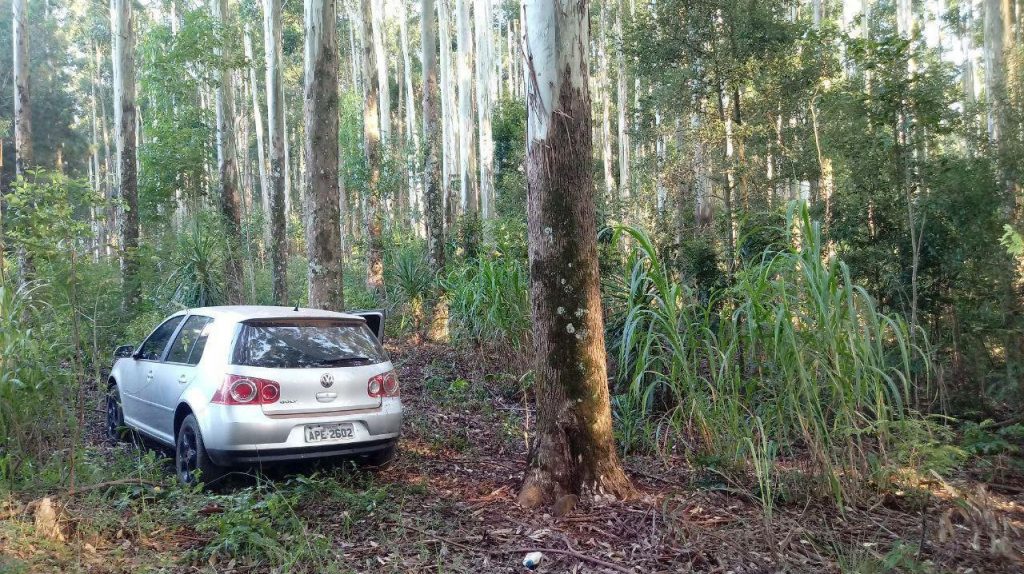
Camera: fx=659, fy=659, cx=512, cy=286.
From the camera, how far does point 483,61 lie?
849 inches

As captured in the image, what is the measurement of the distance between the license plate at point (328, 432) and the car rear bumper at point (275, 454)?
5cm

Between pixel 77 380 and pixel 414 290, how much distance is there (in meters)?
7.53

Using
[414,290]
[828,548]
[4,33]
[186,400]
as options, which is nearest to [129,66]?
[414,290]

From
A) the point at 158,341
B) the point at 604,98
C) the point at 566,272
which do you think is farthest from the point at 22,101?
the point at 604,98

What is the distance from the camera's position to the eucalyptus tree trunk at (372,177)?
45.9 ft

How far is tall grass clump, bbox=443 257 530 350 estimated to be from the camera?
768cm

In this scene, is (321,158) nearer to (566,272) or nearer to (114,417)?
(114,417)

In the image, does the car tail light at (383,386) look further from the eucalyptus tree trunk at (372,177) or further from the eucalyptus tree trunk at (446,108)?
the eucalyptus tree trunk at (446,108)

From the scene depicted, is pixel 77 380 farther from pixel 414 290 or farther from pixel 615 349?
pixel 414 290

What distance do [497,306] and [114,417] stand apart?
4117 mm

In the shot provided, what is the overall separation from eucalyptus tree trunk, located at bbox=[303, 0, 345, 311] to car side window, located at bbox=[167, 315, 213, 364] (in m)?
2.53

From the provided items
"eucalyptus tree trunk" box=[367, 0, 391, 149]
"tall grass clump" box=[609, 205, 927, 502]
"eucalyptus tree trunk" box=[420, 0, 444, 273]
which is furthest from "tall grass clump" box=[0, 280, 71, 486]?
"eucalyptus tree trunk" box=[367, 0, 391, 149]

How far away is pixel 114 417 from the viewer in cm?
663

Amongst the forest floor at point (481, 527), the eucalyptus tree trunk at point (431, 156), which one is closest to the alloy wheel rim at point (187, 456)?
the forest floor at point (481, 527)
